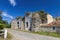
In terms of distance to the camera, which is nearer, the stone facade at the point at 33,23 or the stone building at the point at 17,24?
the stone facade at the point at 33,23

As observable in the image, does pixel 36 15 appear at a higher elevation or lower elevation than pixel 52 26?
higher

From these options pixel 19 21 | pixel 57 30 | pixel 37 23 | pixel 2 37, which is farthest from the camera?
pixel 19 21

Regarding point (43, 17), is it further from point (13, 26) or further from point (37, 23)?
point (13, 26)

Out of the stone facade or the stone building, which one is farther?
the stone building

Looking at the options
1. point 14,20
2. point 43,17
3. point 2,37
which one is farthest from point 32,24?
point 2,37

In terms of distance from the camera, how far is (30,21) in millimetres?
37312

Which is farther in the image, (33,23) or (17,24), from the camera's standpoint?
(17,24)

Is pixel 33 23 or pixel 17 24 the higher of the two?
pixel 33 23

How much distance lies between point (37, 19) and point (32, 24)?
2.30m

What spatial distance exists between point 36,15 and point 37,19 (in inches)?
60.9

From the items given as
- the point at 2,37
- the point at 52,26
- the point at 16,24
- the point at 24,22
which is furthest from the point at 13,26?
the point at 2,37

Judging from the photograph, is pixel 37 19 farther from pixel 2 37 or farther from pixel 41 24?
pixel 2 37

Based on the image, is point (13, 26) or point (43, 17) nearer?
point (43, 17)

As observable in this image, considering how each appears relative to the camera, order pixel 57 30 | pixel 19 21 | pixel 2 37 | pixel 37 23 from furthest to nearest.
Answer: pixel 19 21 → pixel 37 23 → pixel 57 30 → pixel 2 37
